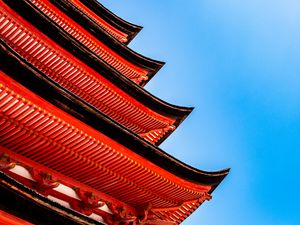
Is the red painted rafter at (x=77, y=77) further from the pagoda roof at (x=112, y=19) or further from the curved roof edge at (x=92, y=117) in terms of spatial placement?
the pagoda roof at (x=112, y=19)

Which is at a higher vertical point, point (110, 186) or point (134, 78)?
point (134, 78)

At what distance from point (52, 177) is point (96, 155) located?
42.5 inches

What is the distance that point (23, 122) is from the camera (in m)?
6.75

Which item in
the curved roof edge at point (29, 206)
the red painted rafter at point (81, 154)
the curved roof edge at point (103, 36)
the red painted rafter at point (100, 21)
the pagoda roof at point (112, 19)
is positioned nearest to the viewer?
the curved roof edge at point (29, 206)

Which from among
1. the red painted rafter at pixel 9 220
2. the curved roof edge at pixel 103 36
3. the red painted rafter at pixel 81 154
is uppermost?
the curved roof edge at pixel 103 36

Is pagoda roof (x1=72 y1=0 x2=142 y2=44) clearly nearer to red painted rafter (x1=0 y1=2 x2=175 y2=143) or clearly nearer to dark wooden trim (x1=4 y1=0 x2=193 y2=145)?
red painted rafter (x1=0 y1=2 x2=175 y2=143)

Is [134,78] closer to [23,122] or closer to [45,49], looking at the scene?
[45,49]

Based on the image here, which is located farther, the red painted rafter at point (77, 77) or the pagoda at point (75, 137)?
the red painted rafter at point (77, 77)

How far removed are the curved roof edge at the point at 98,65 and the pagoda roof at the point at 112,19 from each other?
6.03m

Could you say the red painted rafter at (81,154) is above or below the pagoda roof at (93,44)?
below

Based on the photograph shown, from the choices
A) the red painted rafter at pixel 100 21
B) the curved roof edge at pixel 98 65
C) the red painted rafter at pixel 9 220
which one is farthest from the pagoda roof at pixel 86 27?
the red painted rafter at pixel 9 220

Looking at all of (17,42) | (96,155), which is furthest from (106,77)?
(96,155)

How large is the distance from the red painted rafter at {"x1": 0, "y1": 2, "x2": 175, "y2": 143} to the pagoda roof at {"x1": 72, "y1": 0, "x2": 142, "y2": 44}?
5900 millimetres

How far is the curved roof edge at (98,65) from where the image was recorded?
9.04m
